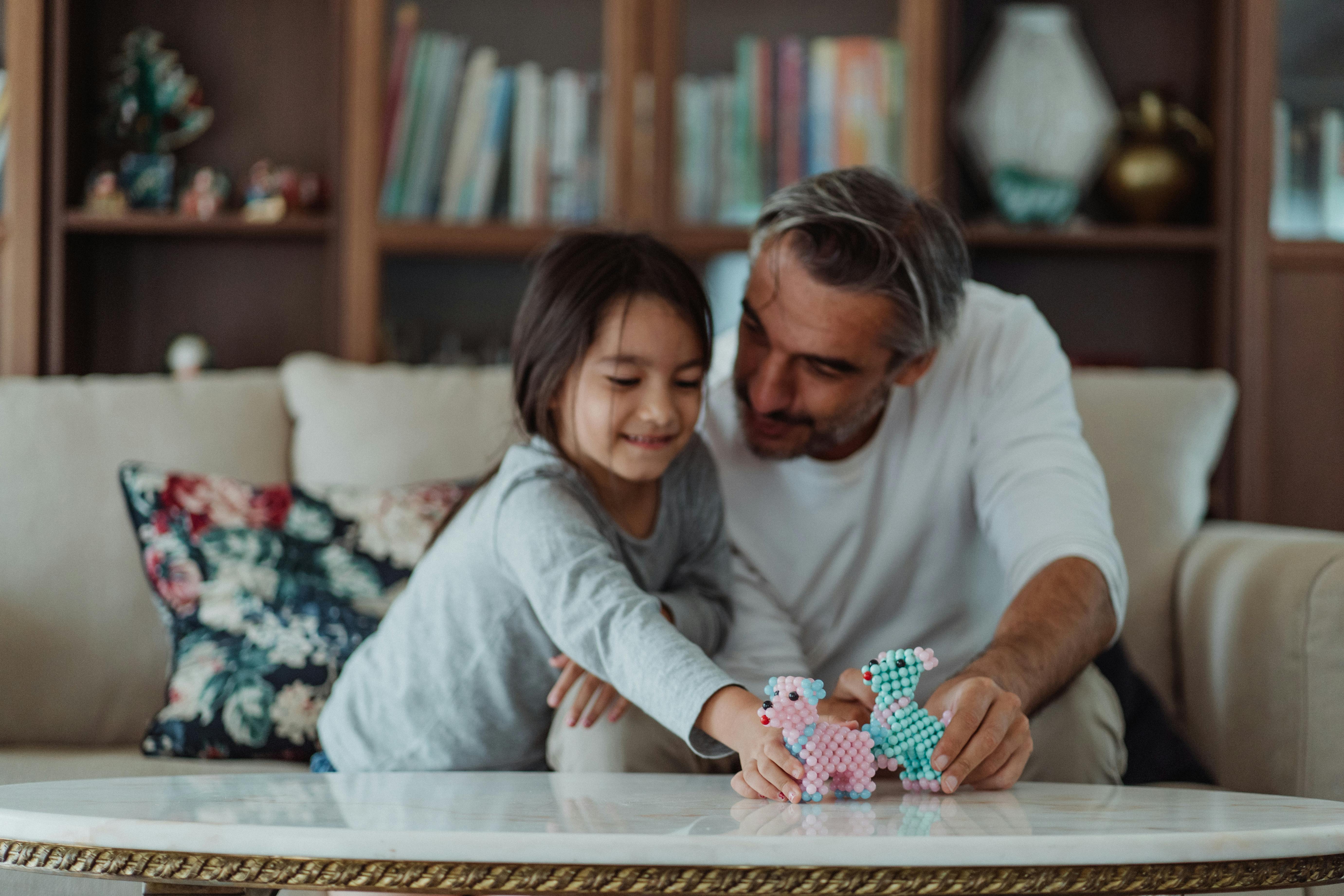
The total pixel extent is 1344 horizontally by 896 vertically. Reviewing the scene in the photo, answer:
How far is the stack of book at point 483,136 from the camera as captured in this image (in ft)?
7.43

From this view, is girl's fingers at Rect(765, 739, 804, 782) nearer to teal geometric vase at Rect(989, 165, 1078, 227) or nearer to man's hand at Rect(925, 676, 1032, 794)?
man's hand at Rect(925, 676, 1032, 794)

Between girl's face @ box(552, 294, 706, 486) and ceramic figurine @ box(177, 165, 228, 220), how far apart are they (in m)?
1.29

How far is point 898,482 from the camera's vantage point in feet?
5.03

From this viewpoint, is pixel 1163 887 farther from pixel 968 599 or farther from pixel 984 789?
pixel 968 599

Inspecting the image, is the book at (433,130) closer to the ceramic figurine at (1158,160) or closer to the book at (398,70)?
the book at (398,70)

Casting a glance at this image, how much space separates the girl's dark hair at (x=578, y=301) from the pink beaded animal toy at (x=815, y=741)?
1.72 feet

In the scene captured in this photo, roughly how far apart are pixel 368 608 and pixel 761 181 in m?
1.18

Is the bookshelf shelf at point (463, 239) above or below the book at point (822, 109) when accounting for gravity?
below

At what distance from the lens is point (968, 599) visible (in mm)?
1545

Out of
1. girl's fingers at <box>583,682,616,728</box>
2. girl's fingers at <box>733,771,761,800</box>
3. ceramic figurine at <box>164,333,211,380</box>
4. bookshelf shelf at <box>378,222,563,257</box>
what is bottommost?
girl's fingers at <box>583,682,616,728</box>

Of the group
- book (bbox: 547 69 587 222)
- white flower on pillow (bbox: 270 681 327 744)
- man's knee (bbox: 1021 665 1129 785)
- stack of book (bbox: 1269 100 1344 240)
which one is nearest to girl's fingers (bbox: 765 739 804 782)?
man's knee (bbox: 1021 665 1129 785)

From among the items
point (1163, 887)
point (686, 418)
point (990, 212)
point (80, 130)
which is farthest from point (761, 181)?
point (1163, 887)

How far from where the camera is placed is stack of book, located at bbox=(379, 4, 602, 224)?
89.2 inches

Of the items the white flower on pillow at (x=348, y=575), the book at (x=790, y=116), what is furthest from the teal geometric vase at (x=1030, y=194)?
the white flower on pillow at (x=348, y=575)
